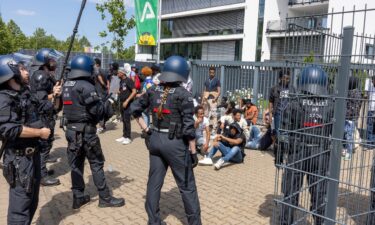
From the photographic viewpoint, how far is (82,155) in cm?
486

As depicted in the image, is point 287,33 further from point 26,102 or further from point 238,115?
point 238,115

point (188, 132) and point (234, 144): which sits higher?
point (188, 132)

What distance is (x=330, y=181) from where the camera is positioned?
3121 mm

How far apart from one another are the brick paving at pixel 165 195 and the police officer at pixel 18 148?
1112 millimetres

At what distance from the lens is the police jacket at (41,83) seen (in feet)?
18.8

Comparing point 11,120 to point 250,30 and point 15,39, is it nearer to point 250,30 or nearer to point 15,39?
point 250,30

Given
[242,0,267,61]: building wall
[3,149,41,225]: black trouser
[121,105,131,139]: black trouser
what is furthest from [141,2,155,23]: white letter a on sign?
[242,0,267,61]: building wall

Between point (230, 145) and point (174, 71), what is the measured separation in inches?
147

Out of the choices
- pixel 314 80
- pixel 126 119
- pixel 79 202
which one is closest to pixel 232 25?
pixel 126 119

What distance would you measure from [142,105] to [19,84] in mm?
1359

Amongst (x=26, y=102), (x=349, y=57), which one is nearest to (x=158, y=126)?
(x=26, y=102)

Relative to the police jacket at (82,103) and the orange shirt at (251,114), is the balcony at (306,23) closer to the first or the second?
the police jacket at (82,103)

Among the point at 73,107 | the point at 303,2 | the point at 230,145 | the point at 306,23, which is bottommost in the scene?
the point at 230,145

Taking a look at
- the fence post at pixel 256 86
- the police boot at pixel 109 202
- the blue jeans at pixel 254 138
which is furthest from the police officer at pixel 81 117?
the fence post at pixel 256 86
